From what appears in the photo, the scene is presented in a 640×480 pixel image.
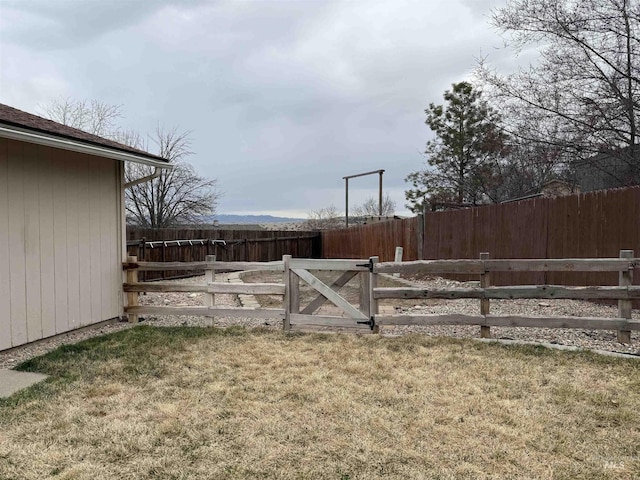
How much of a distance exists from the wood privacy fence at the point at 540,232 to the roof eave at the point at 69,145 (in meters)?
6.42

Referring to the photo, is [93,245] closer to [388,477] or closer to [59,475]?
[59,475]

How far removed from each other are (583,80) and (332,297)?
762 centimetres

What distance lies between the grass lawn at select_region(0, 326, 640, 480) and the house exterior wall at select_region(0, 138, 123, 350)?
0.77 meters

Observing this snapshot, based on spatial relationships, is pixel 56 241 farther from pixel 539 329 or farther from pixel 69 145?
pixel 539 329

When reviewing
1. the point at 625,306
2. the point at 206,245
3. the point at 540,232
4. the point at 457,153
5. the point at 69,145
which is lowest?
the point at 625,306

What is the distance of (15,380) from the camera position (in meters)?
3.70

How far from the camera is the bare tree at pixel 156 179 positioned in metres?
18.0

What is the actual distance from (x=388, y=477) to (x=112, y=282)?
5156 mm

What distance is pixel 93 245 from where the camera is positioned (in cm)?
576

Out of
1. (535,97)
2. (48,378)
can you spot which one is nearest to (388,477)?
(48,378)

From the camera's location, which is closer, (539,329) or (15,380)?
(15,380)

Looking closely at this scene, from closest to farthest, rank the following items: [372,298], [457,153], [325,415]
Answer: [325,415] → [372,298] → [457,153]

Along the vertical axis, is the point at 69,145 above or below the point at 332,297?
above

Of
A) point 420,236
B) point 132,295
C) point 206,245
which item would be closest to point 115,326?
point 132,295
